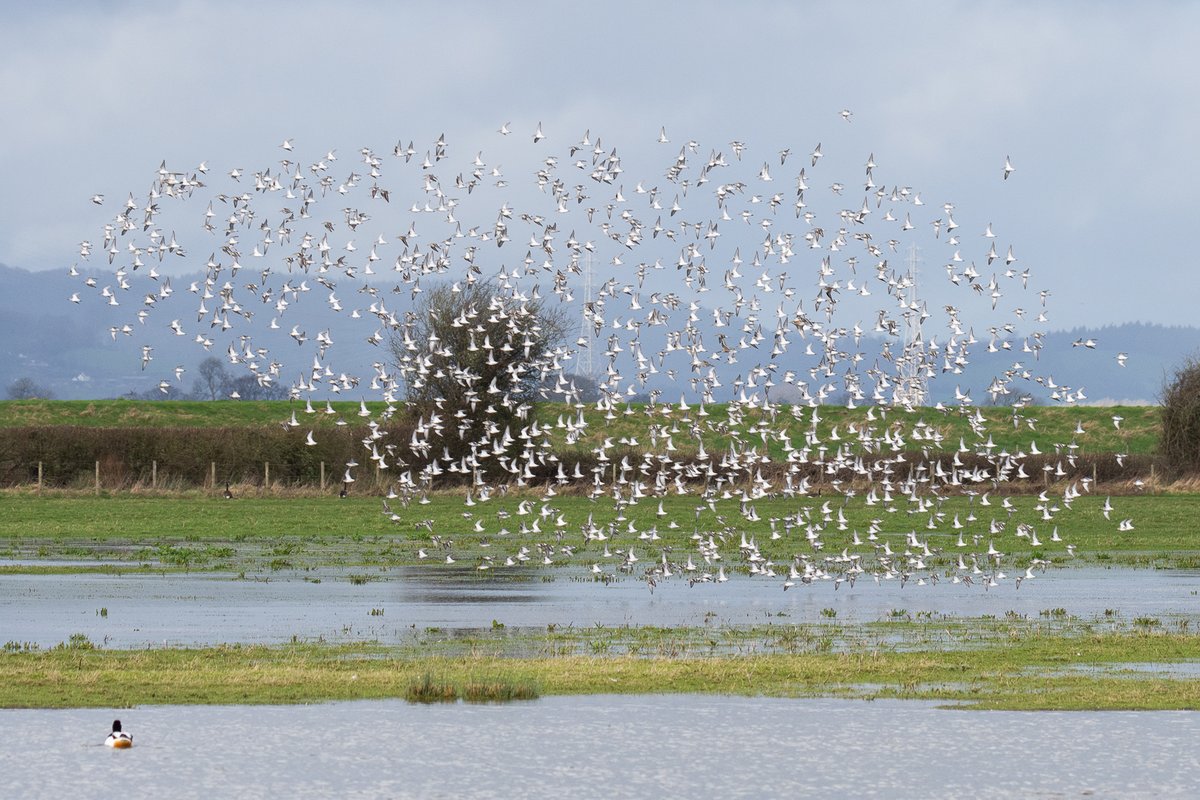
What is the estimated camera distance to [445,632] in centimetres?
3275

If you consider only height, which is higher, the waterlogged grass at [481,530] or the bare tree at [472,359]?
the bare tree at [472,359]

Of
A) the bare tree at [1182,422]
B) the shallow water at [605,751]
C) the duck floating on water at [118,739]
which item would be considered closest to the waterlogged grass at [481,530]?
the bare tree at [1182,422]

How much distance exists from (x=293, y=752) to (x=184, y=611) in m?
15.2

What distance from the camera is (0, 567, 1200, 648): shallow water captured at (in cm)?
3347

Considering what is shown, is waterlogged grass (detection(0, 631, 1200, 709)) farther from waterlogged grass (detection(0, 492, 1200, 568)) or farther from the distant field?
the distant field

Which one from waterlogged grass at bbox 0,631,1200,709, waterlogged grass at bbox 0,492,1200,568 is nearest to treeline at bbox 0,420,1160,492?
waterlogged grass at bbox 0,492,1200,568

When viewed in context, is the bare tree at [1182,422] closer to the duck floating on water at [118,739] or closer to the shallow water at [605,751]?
the shallow water at [605,751]

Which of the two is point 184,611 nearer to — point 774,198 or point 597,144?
point 597,144

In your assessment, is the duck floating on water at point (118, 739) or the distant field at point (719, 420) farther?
the distant field at point (719, 420)

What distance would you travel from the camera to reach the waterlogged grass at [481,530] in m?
53.1

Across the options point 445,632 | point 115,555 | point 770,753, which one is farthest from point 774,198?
point 770,753

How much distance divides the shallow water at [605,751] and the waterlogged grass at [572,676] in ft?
2.17

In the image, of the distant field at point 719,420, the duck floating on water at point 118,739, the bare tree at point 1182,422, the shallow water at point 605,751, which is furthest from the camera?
the distant field at point 719,420

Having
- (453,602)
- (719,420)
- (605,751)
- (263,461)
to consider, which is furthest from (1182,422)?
(605,751)
